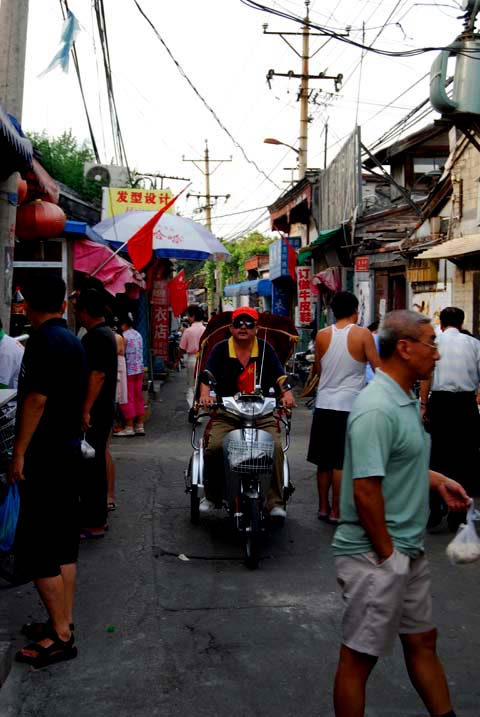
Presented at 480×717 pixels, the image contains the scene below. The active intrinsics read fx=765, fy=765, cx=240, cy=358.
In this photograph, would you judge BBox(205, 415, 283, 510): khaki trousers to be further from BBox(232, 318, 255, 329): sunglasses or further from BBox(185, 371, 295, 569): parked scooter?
BBox(232, 318, 255, 329): sunglasses

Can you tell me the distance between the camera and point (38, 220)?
8102 millimetres

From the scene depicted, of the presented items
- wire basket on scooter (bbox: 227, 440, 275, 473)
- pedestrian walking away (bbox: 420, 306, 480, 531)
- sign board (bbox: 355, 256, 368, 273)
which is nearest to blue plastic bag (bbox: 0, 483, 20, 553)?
wire basket on scooter (bbox: 227, 440, 275, 473)

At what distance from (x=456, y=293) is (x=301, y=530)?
6.72 meters

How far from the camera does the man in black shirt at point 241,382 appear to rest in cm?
623

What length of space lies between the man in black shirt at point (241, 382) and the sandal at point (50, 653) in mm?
2380

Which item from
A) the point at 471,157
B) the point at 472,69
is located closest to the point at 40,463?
the point at 472,69

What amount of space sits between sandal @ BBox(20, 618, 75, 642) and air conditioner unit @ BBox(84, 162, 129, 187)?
16590 millimetres

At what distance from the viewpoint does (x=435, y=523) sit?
6.81 metres

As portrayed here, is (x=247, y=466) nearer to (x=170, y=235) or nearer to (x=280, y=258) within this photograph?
(x=170, y=235)

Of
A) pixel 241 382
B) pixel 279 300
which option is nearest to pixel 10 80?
pixel 241 382

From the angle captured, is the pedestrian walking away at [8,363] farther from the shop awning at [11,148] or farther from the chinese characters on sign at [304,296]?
the chinese characters on sign at [304,296]

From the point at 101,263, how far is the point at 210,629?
8.37m

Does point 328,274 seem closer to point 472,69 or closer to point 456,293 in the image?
point 456,293

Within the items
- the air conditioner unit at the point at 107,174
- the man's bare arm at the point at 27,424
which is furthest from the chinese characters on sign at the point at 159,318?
the man's bare arm at the point at 27,424
